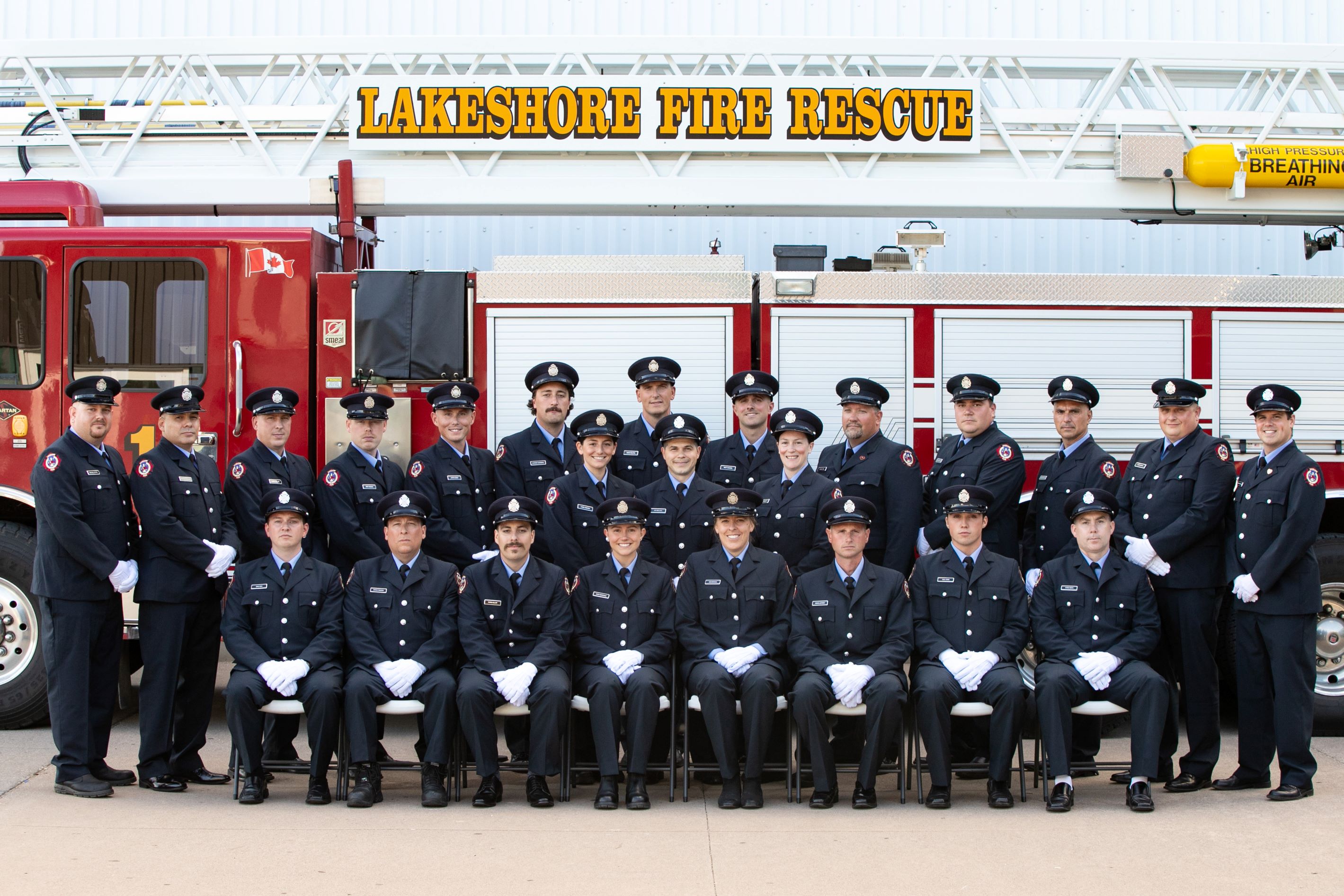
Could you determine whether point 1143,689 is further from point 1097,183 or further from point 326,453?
point 326,453

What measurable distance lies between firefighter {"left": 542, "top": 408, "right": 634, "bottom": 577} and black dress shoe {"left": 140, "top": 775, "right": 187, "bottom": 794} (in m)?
1.89

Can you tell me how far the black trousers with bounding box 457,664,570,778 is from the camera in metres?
5.12

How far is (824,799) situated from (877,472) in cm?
165

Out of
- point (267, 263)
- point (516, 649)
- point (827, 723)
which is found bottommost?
point (827, 723)

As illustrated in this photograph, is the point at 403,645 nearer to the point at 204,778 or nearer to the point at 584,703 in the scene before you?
the point at 584,703

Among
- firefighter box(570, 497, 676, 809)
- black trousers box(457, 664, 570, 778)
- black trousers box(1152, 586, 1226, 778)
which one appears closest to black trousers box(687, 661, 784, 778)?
firefighter box(570, 497, 676, 809)

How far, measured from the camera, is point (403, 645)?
5418 millimetres

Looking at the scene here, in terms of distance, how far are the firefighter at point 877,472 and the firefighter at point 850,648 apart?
1.51 ft

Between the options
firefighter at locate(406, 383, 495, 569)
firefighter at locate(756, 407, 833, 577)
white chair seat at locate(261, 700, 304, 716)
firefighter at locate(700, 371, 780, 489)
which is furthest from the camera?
firefighter at locate(700, 371, 780, 489)

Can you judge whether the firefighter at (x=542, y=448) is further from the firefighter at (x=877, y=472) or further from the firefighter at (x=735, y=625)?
the firefighter at (x=877, y=472)

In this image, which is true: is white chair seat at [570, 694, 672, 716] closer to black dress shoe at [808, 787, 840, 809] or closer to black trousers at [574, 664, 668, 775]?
black trousers at [574, 664, 668, 775]

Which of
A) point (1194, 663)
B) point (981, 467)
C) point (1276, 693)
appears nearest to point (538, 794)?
point (981, 467)

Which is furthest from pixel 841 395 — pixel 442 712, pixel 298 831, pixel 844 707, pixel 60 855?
pixel 60 855

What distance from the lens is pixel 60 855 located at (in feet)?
14.6
